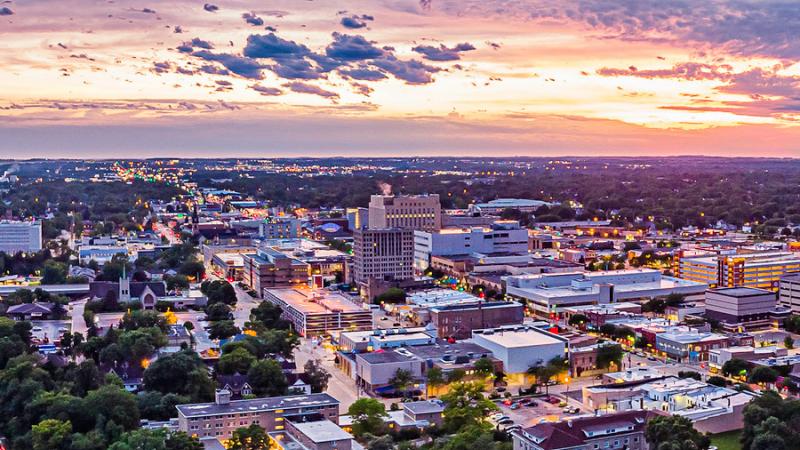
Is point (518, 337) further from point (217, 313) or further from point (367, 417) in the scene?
point (217, 313)

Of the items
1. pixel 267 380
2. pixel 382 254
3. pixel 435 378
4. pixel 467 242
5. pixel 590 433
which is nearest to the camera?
pixel 590 433

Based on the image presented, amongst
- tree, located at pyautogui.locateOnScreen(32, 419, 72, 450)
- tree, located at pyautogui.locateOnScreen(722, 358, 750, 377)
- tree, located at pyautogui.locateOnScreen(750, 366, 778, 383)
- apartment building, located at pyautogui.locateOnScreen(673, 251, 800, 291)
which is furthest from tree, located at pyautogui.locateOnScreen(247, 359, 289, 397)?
apartment building, located at pyautogui.locateOnScreen(673, 251, 800, 291)

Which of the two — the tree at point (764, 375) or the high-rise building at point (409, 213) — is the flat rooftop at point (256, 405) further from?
the high-rise building at point (409, 213)

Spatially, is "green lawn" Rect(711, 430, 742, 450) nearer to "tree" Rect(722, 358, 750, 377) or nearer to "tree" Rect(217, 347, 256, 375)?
"tree" Rect(722, 358, 750, 377)

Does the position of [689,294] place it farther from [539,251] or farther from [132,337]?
[132,337]

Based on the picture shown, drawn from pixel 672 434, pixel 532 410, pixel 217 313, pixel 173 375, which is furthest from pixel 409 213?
pixel 672 434

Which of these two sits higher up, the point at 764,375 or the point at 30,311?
the point at 764,375
